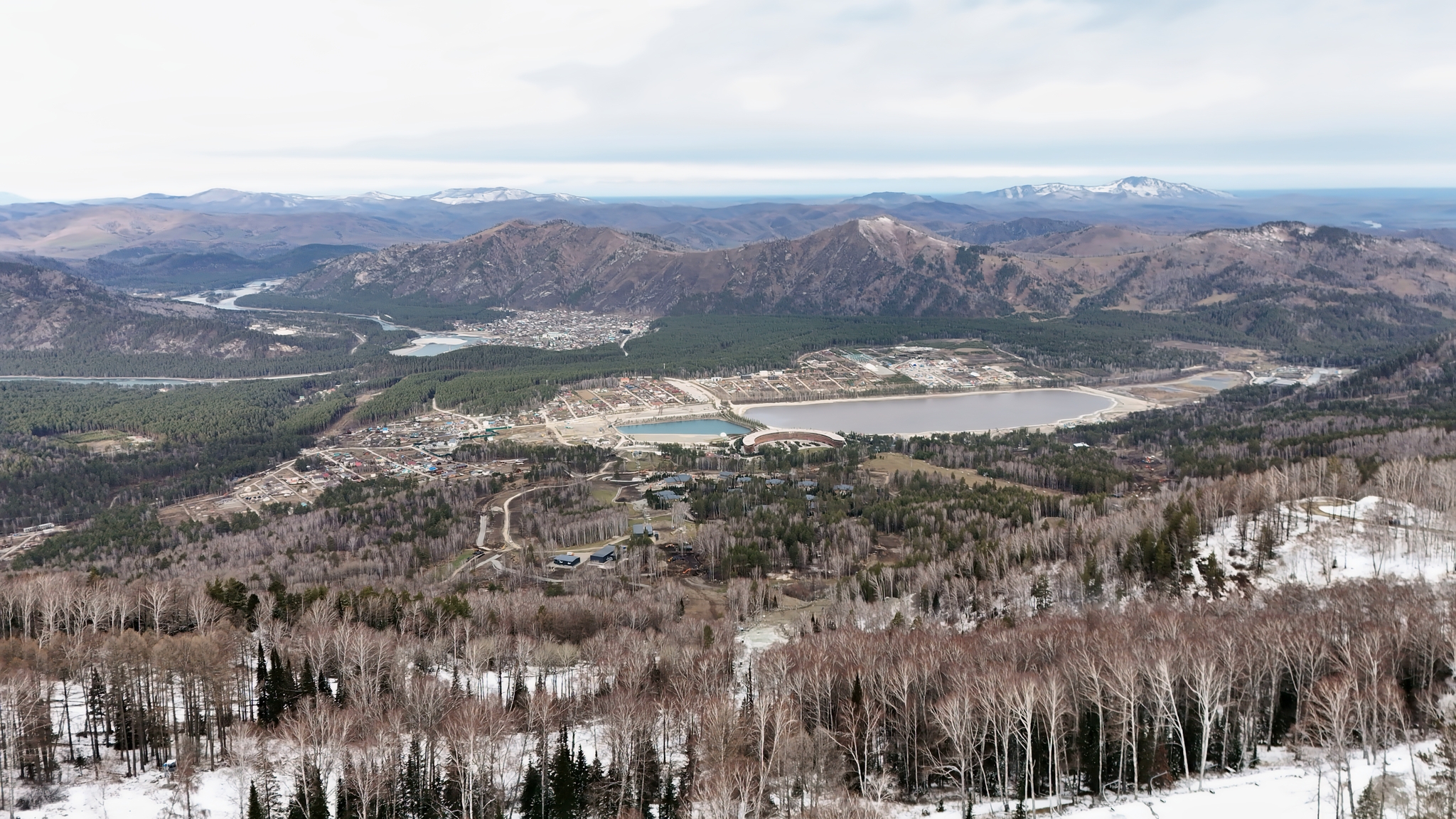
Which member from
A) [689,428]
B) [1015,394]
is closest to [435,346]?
[689,428]

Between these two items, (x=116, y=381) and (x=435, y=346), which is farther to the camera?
(x=435, y=346)

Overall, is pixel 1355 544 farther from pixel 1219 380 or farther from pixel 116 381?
pixel 116 381

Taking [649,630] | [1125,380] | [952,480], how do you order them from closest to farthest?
[649,630], [952,480], [1125,380]

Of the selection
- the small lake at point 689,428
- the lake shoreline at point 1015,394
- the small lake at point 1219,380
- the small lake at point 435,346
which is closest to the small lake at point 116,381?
the small lake at point 435,346

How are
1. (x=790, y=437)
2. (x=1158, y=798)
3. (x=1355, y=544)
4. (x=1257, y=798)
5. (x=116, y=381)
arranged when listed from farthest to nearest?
1. (x=116, y=381)
2. (x=790, y=437)
3. (x=1355, y=544)
4. (x=1158, y=798)
5. (x=1257, y=798)

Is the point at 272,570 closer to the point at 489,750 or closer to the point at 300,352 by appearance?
the point at 489,750

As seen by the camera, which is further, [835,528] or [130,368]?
[130,368]

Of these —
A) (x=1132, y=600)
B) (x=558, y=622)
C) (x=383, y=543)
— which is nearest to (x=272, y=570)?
(x=383, y=543)
